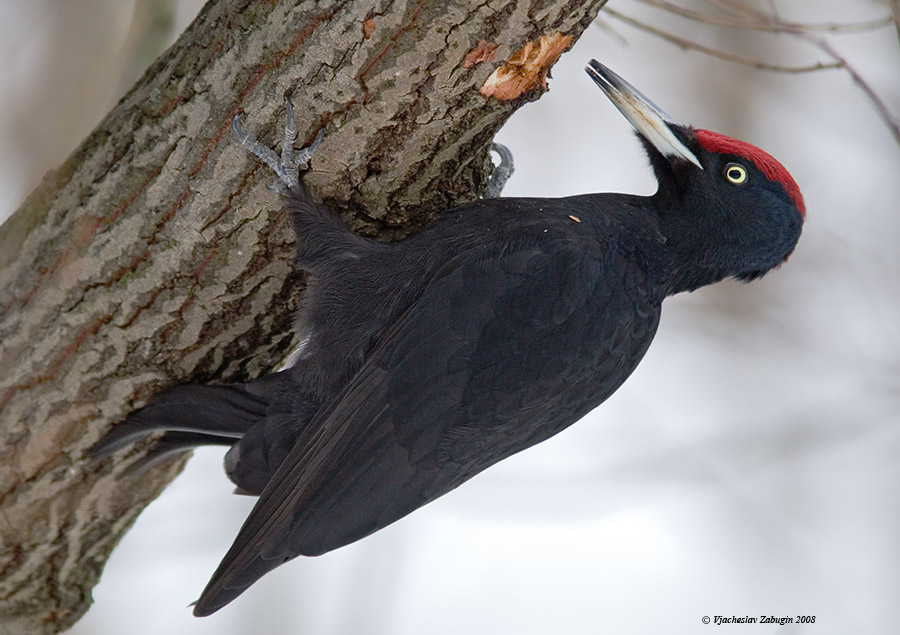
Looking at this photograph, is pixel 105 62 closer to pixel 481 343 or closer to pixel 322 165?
pixel 322 165

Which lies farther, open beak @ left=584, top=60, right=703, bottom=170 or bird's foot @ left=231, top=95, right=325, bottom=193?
open beak @ left=584, top=60, right=703, bottom=170

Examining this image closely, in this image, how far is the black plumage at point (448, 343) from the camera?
2607 mm

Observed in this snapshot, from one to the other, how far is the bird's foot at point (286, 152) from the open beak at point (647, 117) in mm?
1065

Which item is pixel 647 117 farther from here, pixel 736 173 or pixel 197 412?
pixel 197 412

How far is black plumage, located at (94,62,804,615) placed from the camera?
261 centimetres

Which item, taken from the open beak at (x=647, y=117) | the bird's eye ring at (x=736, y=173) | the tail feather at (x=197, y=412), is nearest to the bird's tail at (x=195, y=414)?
the tail feather at (x=197, y=412)

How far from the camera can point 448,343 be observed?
2.62 metres

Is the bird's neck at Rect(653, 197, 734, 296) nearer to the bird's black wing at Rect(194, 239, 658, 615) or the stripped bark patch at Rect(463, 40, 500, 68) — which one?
the bird's black wing at Rect(194, 239, 658, 615)

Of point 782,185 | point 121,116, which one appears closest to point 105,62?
point 121,116

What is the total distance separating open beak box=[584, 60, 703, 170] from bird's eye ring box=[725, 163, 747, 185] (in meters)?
0.09

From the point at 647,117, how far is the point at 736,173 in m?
0.35

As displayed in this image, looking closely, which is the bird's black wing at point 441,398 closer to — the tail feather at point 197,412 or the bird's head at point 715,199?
the tail feather at point 197,412

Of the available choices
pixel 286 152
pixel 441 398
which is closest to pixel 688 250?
pixel 441 398

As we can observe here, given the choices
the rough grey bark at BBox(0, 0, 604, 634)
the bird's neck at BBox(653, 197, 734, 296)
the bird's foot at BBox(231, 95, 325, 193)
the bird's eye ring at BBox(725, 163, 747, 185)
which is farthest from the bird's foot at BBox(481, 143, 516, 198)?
the bird's foot at BBox(231, 95, 325, 193)
